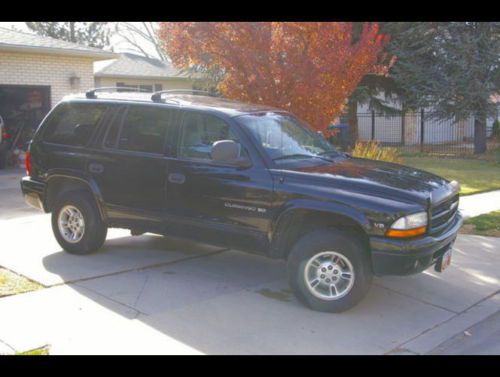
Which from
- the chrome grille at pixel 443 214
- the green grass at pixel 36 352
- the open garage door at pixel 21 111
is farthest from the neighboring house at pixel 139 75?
the green grass at pixel 36 352

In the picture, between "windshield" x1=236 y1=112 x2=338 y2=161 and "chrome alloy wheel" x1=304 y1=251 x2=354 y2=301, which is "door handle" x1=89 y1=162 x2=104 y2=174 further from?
"chrome alloy wheel" x1=304 y1=251 x2=354 y2=301

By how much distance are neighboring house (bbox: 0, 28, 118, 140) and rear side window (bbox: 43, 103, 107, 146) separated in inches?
338

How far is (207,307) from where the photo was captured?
5371 mm

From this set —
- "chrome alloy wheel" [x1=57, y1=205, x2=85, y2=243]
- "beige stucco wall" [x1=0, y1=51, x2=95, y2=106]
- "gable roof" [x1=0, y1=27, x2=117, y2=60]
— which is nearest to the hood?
"chrome alloy wheel" [x1=57, y1=205, x2=85, y2=243]

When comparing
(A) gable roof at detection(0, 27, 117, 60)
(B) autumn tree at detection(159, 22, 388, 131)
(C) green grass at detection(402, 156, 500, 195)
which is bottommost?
(C) green grass at detection(402, 156, 500, 195)

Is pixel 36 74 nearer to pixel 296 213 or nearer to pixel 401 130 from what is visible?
Result: pixel 296 213

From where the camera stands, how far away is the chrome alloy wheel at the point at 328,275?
17.4ft

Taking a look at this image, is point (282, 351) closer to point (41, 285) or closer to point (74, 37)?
point (41, 285)

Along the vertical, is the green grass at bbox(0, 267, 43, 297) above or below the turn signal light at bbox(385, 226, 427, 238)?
Result: below

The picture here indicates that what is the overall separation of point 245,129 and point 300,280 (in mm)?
1612

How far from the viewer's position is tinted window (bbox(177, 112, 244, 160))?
6059 mm

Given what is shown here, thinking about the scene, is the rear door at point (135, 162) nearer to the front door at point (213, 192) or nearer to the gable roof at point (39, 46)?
the front door at point (213, 192)
